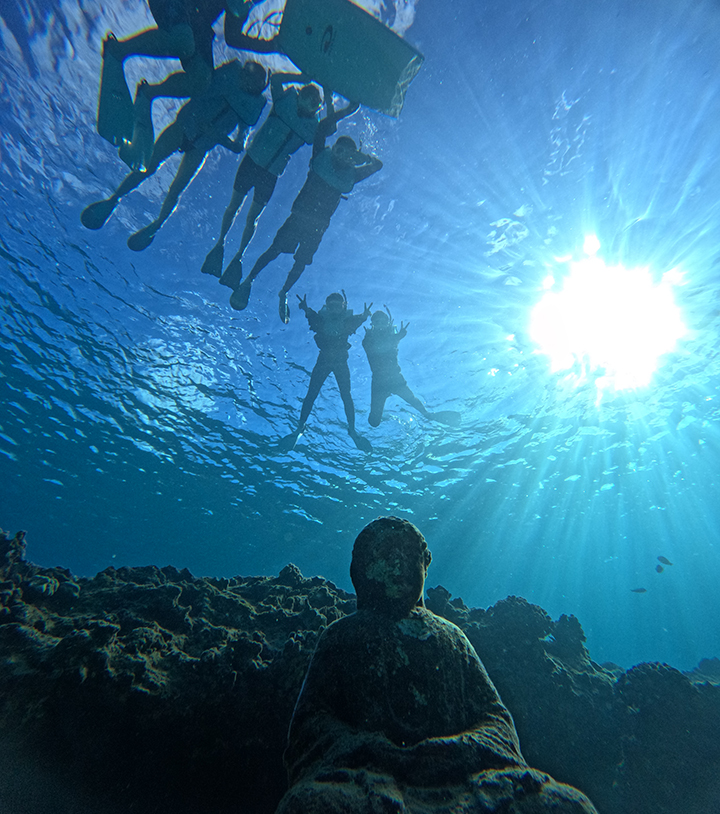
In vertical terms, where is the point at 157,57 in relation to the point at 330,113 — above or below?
below

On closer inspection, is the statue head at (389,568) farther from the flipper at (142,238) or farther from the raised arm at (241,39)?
the flipper at (142,238)

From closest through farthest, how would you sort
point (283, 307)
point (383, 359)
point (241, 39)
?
1. point (241, 39)
2. point (283, 307)
3. point (383, 359)

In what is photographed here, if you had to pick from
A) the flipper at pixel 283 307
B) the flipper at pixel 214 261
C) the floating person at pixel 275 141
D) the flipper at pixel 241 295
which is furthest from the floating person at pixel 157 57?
the flipper at pixel 283 307

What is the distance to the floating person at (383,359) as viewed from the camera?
12.4m

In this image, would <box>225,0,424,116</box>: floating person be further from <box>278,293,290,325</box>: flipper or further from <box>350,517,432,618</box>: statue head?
<box>350,517,432,618</box>: statue head

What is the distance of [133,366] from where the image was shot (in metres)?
15.6

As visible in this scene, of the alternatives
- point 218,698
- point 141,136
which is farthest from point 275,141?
point 218,698

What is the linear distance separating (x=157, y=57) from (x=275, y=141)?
229 cm

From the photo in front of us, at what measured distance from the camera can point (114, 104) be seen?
6.56 m

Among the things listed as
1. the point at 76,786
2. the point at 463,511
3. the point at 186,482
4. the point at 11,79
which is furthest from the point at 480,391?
the point at 186,482

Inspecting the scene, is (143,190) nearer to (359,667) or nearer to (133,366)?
(133,366)

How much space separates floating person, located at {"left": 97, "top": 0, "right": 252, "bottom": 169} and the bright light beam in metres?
11.8

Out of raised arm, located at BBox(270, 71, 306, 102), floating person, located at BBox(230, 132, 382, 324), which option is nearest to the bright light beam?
floating person, located at BBox(230, 132, 382, 324)

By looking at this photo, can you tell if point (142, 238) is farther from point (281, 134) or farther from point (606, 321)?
point (606, 321)
